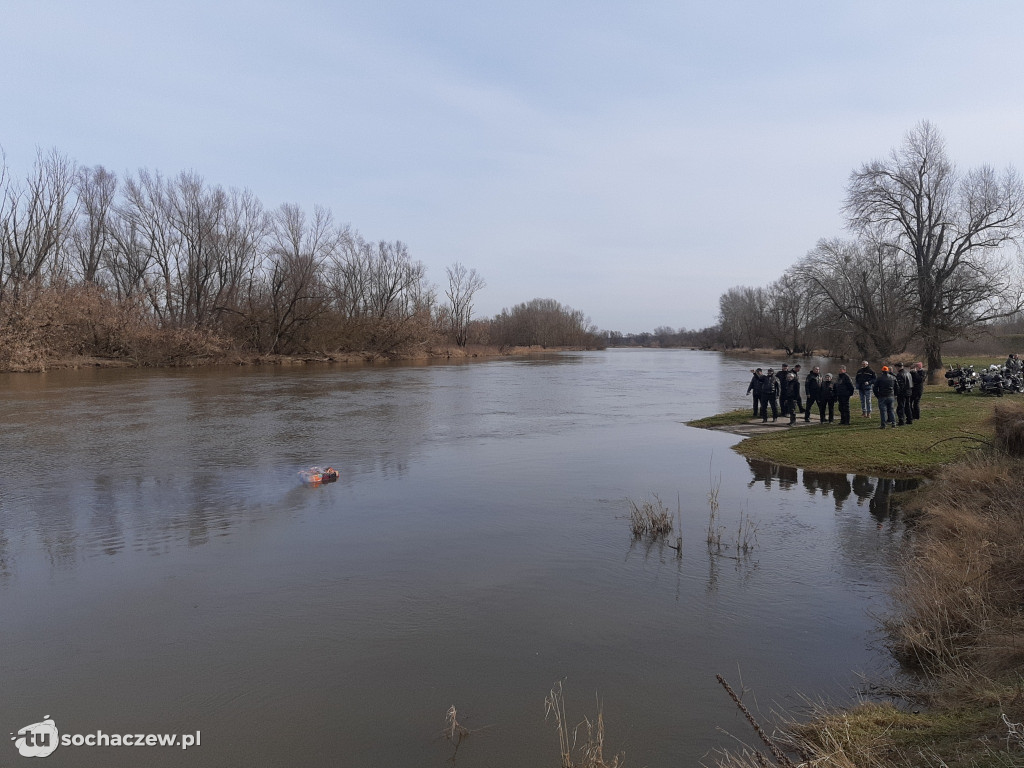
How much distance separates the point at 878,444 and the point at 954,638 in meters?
9.93

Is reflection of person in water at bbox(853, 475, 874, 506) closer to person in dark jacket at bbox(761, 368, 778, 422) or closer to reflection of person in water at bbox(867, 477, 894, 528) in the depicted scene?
reflection of person in water at bbox(867, 477, 894, 528)

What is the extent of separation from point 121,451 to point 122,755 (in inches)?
481

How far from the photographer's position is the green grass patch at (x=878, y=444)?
42.0 ft

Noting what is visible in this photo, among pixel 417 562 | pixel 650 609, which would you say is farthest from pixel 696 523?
pixel 417 562

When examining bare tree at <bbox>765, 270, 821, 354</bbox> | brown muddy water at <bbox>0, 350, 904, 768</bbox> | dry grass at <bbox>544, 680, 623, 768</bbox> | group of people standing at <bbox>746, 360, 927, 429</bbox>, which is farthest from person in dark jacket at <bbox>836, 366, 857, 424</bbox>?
bare tree at <bbox>765, 270, 821, 354</bbox>

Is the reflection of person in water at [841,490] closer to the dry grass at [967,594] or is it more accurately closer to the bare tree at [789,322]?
the dry grass at [967,594]

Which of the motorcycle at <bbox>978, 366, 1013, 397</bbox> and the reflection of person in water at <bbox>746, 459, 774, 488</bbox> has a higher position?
the motorcycle at <bbox>978, 366, 1013, 397</bbox>

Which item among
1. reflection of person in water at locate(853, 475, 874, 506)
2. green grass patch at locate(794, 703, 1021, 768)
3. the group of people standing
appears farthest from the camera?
the group of people standing

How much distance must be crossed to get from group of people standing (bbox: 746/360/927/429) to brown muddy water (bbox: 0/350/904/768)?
4.82m

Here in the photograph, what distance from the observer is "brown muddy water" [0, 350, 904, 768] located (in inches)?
183

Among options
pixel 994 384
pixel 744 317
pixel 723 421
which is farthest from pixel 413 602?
pixel 744 317

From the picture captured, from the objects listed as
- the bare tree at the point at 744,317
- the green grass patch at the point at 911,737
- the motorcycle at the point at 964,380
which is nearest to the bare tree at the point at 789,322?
the bare tree at the point at 744,317

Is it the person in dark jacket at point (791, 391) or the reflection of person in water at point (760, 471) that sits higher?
the person in dark jacket at point (791, 391)

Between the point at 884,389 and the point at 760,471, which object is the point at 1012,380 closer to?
the point at 884,389
